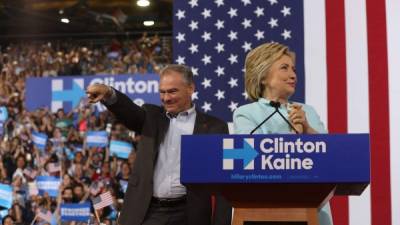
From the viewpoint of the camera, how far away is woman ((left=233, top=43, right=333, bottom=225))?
1658mm

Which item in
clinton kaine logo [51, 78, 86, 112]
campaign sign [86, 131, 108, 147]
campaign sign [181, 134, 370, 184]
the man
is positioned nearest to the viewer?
campaign sign [181, 134, 370, 184]

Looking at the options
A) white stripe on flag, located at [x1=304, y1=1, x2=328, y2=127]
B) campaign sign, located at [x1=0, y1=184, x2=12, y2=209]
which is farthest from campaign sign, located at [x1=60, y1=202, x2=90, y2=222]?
white stripe on flag, located at [x1=304, y1=1, x2=328, y2=127]

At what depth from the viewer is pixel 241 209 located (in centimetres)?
141

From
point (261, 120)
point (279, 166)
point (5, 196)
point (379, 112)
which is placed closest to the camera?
point (279, 166)

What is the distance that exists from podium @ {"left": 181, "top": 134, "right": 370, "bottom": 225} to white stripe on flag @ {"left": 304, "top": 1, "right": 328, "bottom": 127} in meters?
1.84

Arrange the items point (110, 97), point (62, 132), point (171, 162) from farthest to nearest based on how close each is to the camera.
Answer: point (62, 132) < point (171, 162) < point (110, 97)

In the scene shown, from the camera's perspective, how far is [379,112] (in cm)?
311

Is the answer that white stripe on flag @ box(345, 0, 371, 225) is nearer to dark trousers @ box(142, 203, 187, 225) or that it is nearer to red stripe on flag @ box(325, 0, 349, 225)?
red stripe on flag @ box(325, 0, 349, 225)

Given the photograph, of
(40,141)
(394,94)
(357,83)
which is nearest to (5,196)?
(40,141)

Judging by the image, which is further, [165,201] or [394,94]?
[394,94]

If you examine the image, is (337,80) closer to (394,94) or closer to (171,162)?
(394,94)

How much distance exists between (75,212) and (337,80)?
9.02 feet

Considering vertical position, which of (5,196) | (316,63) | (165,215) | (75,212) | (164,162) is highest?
(316,63)

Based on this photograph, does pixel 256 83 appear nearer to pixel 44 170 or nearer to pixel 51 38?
pixel 44 170
